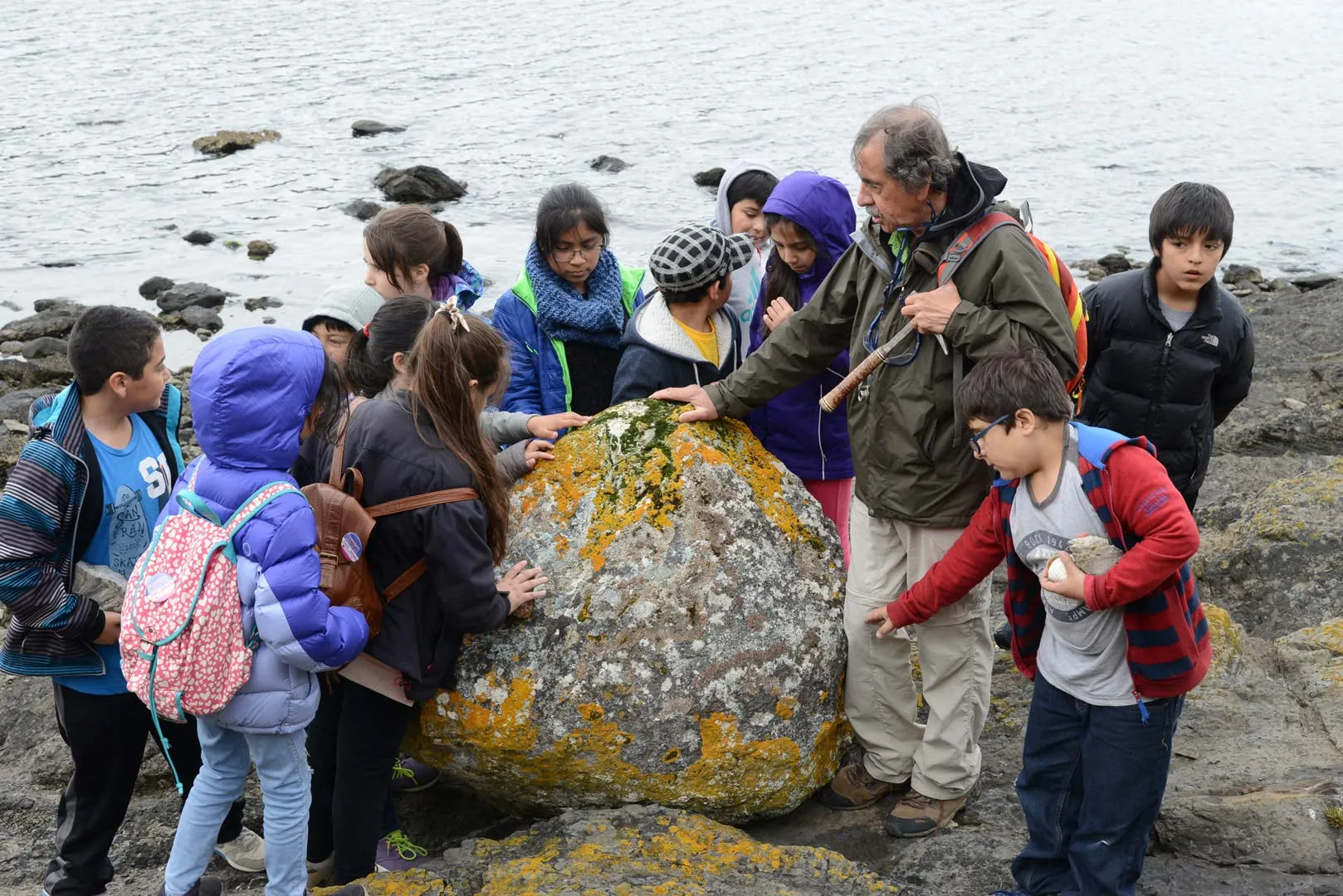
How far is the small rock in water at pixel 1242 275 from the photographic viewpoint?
664 inches

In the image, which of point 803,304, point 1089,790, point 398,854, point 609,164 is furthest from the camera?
point 609,164

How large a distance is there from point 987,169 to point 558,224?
1.88 m

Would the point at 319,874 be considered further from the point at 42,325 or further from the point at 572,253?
the point at 42,325

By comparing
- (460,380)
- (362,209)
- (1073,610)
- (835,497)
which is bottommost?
(362,209)

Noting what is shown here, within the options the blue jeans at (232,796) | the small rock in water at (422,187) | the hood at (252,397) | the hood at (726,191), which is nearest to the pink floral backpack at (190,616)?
the hood at (252,397)

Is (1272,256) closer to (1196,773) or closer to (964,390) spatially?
(1196,773)

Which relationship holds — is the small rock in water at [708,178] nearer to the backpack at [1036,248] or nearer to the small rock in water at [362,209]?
the small rock in water at [362,209]

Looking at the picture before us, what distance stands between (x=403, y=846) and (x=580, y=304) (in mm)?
2423

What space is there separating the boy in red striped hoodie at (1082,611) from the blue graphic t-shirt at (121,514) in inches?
116

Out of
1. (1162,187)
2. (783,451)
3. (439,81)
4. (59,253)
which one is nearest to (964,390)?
(783,451)

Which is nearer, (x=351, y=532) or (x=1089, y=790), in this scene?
(x=351, y=532)

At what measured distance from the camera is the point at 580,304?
5.24 meters

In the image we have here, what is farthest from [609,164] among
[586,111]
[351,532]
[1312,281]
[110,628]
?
[351,532]

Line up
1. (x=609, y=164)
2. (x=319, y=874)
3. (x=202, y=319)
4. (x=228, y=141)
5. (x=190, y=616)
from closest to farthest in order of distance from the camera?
(x=190, y=616) → (x=319, y=874) → (x=202, y=319) → (x=609, y=164) → (x=228, y=141)
